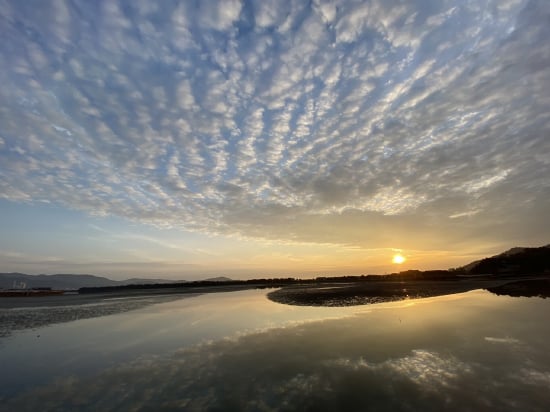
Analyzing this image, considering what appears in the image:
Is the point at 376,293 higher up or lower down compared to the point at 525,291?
higher up

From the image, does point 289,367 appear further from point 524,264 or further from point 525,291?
point 524,264

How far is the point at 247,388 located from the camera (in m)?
11.8

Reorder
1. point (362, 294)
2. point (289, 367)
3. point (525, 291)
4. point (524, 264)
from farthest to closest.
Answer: point (524, 264) → point (362, 294) → point (525, 291) → point (289, 367)

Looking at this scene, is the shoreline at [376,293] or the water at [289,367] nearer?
the water at [289,367]

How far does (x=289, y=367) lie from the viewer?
46.4ft

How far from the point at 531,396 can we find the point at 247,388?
9208 mm

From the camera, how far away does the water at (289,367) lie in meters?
10.5

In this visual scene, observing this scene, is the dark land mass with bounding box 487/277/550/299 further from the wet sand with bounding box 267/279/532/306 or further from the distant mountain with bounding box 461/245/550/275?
the distant mountain with bounding box 461/245/550/275

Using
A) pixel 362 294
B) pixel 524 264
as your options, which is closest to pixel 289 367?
→ pixel 362 294

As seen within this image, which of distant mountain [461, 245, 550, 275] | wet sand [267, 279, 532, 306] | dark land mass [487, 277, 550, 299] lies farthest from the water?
distant mountain [461, 245, 550, 275]

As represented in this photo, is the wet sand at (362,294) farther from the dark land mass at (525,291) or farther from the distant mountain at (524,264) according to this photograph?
the distant mountain at (524,264)

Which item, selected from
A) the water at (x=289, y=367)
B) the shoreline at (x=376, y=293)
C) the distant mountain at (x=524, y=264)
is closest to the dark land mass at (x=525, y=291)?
the shoreline at (x=376, y=293)

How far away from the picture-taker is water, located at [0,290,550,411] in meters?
10.5

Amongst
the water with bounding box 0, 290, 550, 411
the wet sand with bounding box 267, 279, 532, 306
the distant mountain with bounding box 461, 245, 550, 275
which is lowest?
the water with bounding box 0, 290, 550, 411
